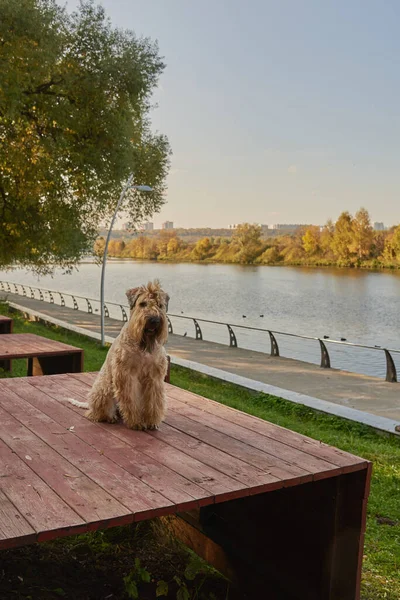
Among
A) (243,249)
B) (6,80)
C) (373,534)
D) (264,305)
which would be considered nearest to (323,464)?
(373,534)

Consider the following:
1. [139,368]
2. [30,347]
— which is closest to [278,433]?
[139,368]

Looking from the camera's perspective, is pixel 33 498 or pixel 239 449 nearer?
pixel 33 498

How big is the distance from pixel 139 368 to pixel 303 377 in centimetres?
1218

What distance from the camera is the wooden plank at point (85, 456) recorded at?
10.4 feet

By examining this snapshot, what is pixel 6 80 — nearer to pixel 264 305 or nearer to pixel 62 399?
pixel 62 399

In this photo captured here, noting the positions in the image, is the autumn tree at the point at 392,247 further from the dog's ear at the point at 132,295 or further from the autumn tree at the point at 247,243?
the dog's ear at the point at 132,295

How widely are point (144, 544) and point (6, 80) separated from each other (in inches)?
557

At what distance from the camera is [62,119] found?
58.9 ft

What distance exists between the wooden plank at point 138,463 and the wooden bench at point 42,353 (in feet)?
10.7

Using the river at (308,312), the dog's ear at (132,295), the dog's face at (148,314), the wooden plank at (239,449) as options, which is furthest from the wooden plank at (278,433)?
the river at (308,312)

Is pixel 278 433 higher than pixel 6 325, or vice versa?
pixel 278 433

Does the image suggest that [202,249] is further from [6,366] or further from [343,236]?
[6,366]

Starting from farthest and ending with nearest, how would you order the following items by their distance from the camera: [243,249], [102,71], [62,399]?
[243,249] < [102,71] < [62,399]

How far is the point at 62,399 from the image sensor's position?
5.31 meters
